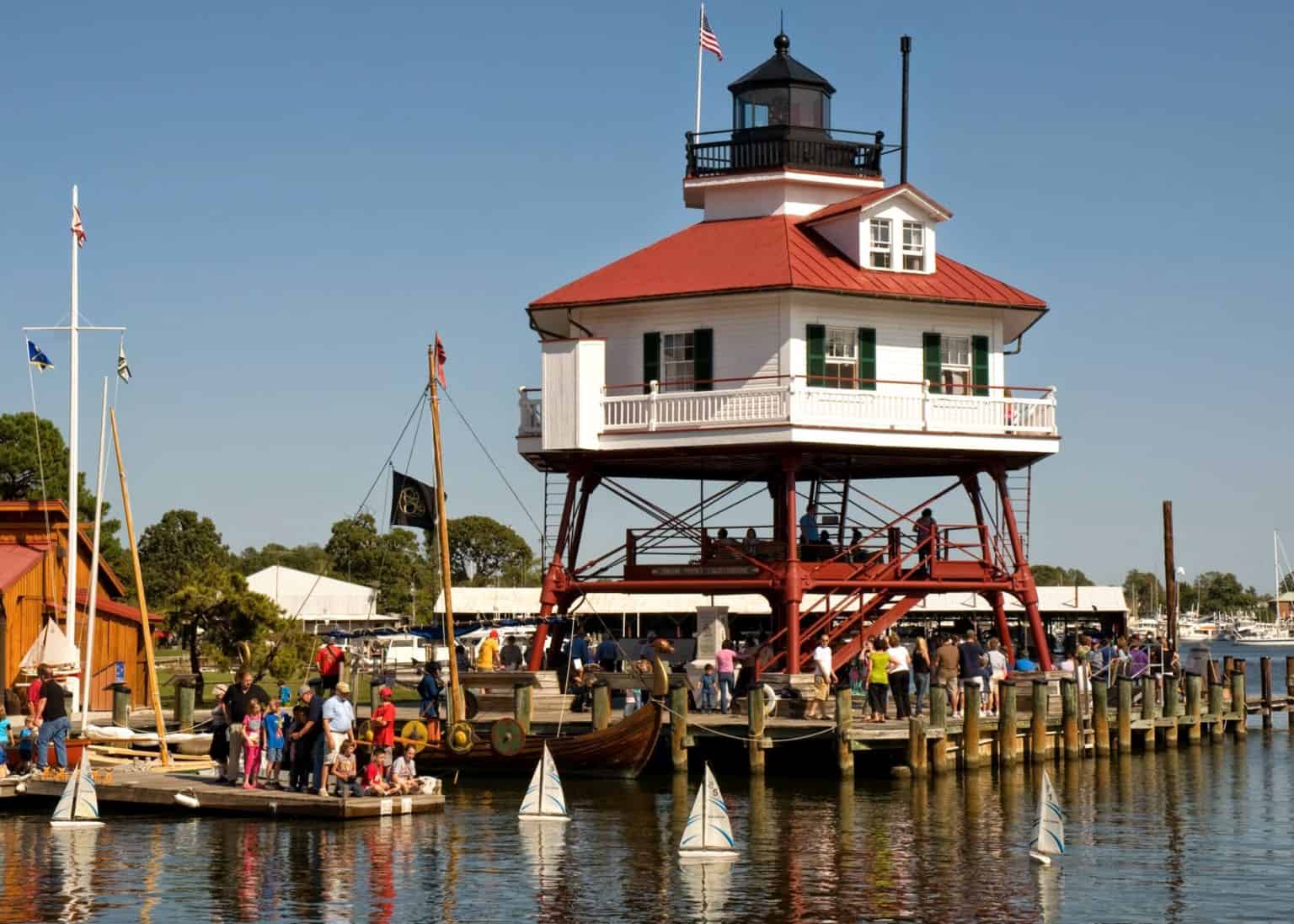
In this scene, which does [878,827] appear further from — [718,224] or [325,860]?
[718,224]

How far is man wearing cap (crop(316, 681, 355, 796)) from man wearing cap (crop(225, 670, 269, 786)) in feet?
7.15

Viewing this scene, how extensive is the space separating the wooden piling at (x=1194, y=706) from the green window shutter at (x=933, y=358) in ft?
34.4

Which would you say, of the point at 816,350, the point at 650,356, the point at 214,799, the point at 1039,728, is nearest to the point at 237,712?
the point at 214,799

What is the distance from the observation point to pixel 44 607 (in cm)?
4641

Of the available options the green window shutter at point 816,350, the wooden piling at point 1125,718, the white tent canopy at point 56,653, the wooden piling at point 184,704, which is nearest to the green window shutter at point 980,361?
the green window shutter at point 816,350

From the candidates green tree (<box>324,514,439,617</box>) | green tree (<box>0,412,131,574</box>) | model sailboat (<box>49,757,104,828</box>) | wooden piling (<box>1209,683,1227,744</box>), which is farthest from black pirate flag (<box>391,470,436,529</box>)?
green tree (<box>324,514,439,617</box>)

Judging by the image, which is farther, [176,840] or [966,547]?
[966,547]

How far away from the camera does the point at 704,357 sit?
45.7 m

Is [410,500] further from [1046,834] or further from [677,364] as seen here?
[1046,834]

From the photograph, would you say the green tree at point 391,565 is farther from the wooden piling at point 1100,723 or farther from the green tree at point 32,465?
the wooden piling at point 1100,723

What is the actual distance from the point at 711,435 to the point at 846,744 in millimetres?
8661

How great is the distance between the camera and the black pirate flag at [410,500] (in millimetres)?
42531

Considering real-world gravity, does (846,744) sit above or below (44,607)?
below

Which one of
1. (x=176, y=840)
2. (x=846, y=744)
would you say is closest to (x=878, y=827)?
(x=846, y=744)
